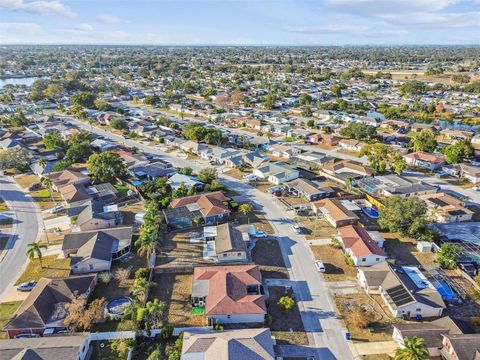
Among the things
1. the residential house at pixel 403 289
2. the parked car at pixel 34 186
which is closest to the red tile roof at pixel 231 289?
the residential house at pixel 403 289

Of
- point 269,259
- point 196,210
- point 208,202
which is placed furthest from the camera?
point 208,202

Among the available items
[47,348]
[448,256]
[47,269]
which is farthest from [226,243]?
[448,256]

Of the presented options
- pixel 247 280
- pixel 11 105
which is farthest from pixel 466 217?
pixel 11 105

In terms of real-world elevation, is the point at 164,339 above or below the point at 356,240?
below

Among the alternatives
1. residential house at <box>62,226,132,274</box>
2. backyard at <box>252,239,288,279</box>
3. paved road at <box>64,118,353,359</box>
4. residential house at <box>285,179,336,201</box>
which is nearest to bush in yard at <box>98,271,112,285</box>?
residential house at <box>62,226,132,274</box>

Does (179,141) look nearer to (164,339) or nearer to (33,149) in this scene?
(33,149)

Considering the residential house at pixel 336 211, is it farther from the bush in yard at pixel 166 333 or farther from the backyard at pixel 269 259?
the bush in yard at pixel 166 333

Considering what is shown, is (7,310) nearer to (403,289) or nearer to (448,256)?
(403,289)
